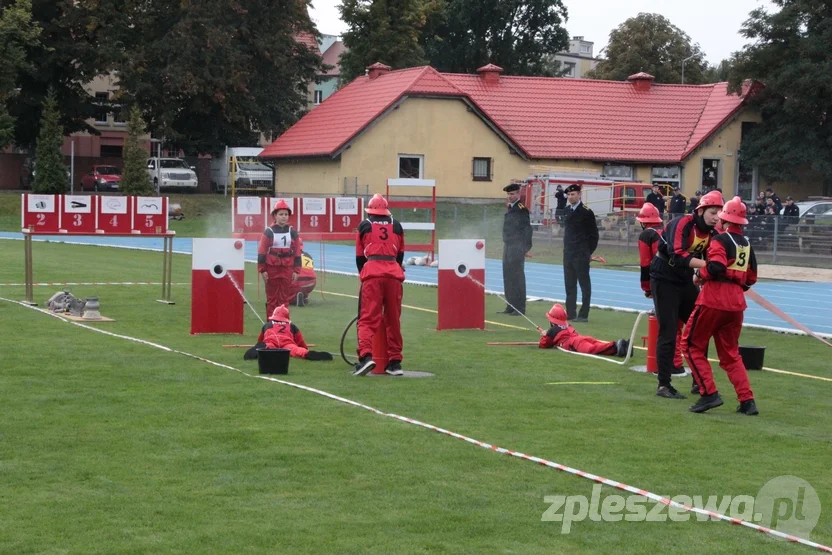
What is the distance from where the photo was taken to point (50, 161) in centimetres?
5172

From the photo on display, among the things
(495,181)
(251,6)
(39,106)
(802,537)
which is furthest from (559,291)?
(39,106)

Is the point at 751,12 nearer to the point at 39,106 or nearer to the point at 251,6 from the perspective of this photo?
the point at 251,6

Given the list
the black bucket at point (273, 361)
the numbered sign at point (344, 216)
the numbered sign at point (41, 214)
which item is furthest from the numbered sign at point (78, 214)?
the black bucket at point (273, 361)

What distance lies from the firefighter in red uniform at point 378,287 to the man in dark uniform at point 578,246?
613cm

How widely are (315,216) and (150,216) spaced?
4.95m

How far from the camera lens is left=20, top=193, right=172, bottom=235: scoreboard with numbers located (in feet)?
65.3

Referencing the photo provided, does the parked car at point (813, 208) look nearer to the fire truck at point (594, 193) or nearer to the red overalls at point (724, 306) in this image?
the fire truck at point (594, 193)

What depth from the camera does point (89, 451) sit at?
840 cm

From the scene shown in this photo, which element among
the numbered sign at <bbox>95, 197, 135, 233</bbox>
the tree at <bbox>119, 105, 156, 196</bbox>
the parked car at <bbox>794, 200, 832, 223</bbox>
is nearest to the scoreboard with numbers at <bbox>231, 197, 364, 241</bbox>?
the numbered sign at <bbox>95, 197, 135, 233</bbox>

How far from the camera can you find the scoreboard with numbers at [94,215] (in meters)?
19.9

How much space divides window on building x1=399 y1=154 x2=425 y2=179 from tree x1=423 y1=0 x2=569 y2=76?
778 inches

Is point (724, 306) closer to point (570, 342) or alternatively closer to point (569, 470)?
point (569, 470)

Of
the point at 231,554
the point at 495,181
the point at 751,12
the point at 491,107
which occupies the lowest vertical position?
the point at 231,554

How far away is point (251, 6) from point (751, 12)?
22922 millimetres
